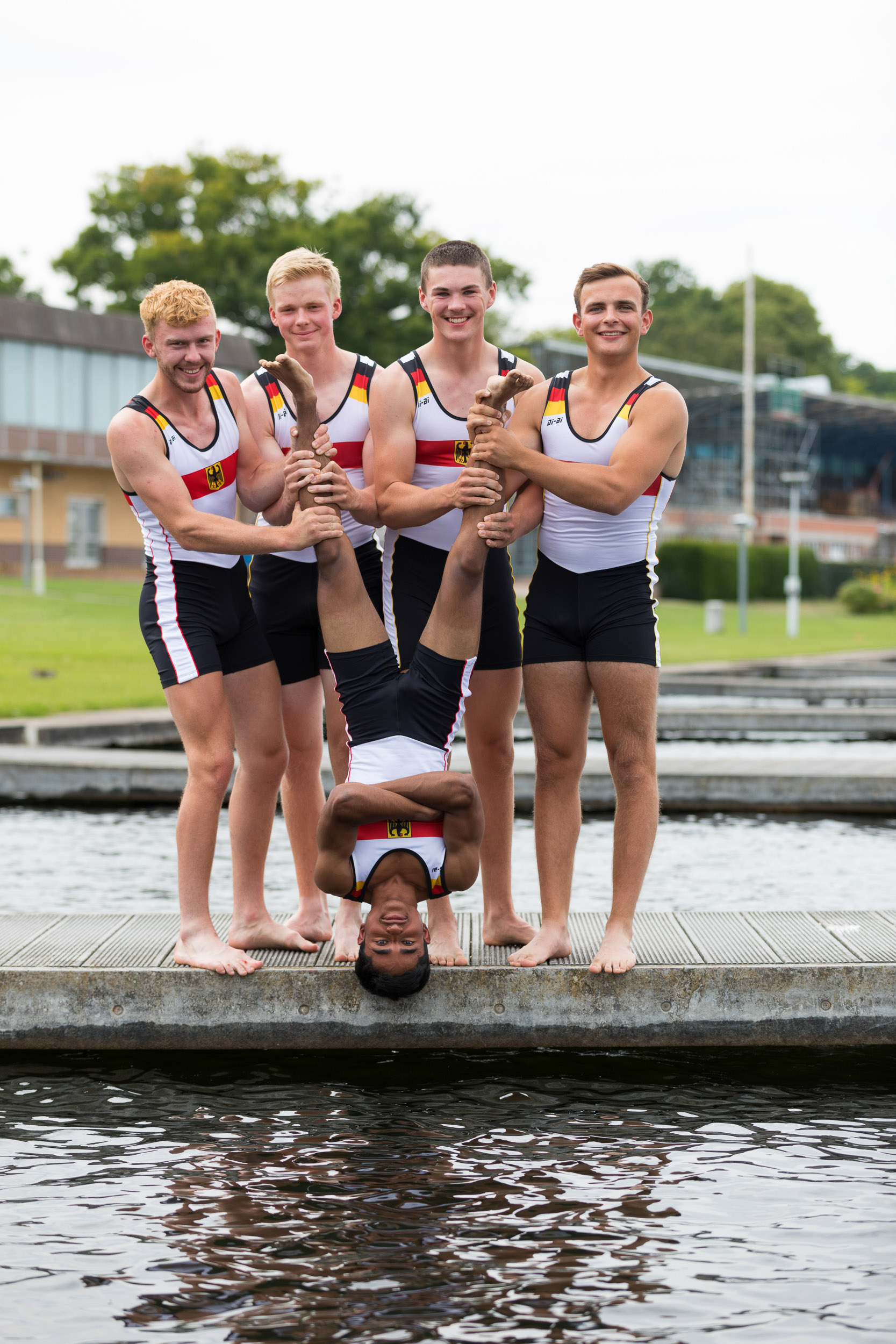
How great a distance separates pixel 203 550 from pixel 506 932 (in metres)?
1.90

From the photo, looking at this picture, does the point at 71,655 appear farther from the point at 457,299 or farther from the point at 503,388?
A: the point at 503,388

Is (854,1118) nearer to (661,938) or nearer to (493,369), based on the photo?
(661,938)

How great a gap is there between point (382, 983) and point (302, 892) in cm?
105

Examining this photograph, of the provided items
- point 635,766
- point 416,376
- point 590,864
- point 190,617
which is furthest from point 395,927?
point 590,864

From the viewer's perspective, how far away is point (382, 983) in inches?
198

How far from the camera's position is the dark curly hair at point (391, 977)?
5.00 meters

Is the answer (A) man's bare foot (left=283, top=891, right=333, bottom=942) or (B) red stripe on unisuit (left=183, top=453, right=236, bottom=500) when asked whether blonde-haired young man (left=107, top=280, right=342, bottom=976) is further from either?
(A) man's bare foot (left=283, top=891, right=333, bottom=942)

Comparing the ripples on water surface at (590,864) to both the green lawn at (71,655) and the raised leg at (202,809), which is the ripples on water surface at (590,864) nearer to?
the raised leg at (202,809)

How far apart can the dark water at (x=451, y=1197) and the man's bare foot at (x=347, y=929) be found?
39 centimetres

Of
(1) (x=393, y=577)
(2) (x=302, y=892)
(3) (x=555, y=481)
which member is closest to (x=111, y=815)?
(2) (x=302, y=892)

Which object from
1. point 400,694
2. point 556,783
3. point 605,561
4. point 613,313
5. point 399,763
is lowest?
point 556,783

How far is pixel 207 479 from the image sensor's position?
527cm

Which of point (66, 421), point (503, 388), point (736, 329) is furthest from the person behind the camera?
point (736, 329)

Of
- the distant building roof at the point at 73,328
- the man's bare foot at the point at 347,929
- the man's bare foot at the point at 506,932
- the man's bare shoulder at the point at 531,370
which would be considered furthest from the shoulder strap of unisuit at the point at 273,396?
the distant building roof at the point at 73,328
